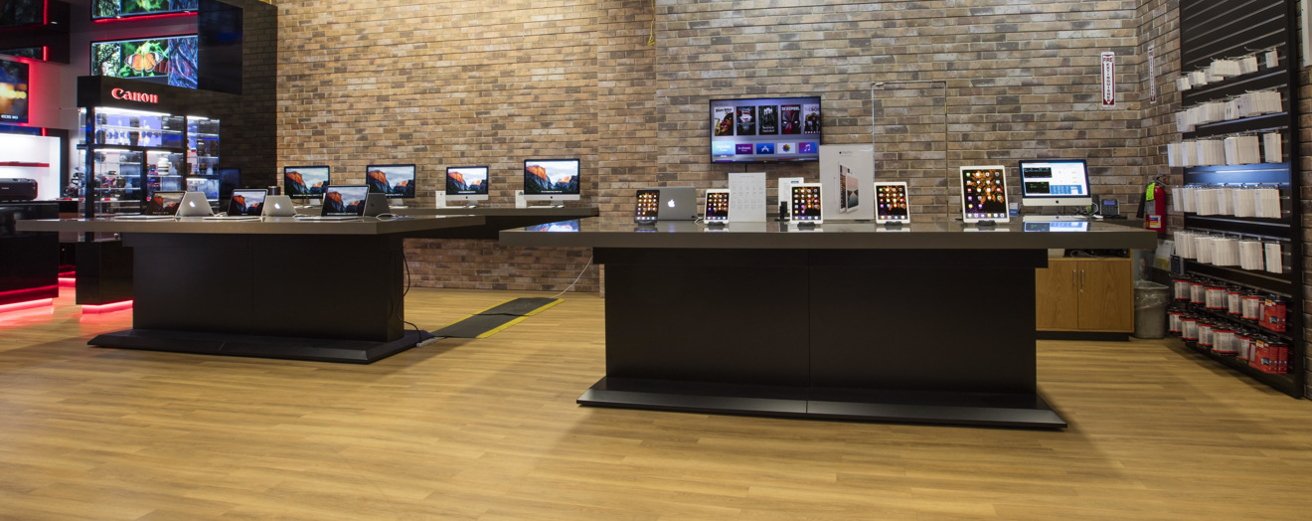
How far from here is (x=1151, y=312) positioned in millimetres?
5625

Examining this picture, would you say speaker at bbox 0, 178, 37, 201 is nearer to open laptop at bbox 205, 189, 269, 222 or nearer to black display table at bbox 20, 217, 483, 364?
black display table at bbox 20, 217, 483, 364

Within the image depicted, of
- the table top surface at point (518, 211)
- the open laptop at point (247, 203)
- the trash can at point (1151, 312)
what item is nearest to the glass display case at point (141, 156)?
the table top surface at point (518, 211)

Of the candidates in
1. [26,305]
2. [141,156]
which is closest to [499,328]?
[26,305]

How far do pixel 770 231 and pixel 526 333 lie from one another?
3.07 m

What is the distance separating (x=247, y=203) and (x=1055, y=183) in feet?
18.5

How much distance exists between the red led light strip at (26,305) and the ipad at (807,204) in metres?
6.70

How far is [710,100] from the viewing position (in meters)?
6.93

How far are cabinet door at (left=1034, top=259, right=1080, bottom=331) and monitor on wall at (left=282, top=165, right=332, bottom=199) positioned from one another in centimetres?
695

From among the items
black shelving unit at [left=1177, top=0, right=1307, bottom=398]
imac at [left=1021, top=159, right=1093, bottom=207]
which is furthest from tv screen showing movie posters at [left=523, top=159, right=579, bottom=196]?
black shelving unit at [left=1177, top=0, right=1307, bottom=398]

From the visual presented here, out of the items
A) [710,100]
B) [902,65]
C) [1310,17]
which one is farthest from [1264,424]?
[710,100]

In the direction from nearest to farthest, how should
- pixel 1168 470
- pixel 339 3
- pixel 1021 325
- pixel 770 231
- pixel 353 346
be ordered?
pixel 1168 470 < pixel 770 231 < pixel 1021 325 < pixel 353 346 < pixel 339 3

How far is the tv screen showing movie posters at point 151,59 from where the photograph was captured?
10.6 metres

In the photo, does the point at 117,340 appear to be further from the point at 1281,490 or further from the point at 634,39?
the point at 1281,490

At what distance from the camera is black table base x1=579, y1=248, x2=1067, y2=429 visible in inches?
135
